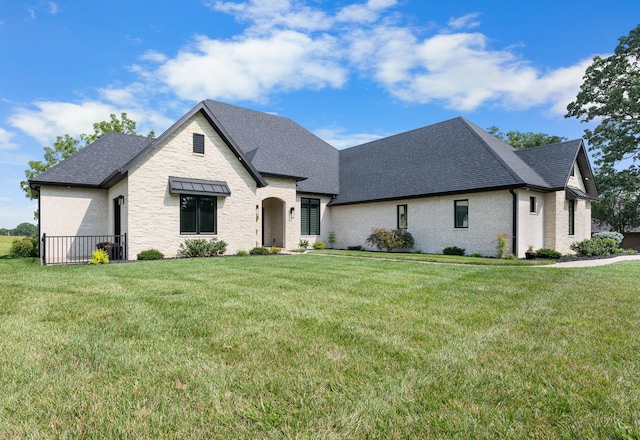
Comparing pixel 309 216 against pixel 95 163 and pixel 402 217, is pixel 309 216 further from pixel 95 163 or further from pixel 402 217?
pixel 95 163

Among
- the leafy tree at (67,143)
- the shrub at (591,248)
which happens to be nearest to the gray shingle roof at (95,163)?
the leafy tree at (67,143)

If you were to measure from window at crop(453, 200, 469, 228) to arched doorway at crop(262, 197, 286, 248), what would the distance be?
1019cm

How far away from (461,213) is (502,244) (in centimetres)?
287

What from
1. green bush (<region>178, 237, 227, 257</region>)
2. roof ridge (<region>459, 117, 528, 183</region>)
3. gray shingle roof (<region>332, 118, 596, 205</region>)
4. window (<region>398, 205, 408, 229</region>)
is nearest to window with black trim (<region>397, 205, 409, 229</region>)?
window (<region>398, 205, 408, 229</region>)

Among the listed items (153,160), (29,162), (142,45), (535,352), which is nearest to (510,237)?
(535,352)

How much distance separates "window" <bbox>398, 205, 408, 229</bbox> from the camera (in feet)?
66.1

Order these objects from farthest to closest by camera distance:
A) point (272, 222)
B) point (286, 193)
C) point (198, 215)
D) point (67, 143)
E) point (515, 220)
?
point (67, 143) → point (272, 222) → point (286, 193) → point (198, 215) → point (515, 220)

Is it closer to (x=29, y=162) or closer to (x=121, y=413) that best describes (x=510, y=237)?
(x=121, y=413)

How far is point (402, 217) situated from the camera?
20.3 meters

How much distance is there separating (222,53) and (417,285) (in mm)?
11954

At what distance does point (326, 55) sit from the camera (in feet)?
47.9

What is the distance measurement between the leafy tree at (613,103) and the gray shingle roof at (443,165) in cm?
1091

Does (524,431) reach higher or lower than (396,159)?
lower

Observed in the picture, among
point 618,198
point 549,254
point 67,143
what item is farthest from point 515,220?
point 67,143
